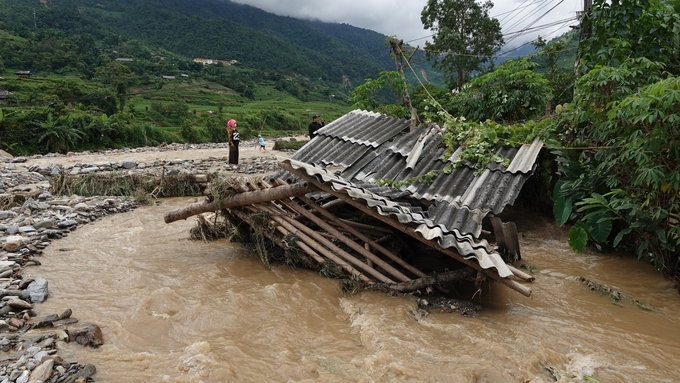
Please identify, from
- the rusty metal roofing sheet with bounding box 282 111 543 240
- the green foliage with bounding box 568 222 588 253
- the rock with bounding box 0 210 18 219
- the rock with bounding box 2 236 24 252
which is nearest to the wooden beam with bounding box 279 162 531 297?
the rusty metal roofing sheet with bounding box 282 111 543 240

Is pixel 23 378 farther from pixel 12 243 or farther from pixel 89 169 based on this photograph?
pixel 89 169

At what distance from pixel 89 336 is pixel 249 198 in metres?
2.69

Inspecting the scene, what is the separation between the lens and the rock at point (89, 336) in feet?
12.9

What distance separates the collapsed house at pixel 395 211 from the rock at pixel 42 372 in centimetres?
310

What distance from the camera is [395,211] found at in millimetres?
4867

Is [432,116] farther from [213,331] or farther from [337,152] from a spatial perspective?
[213,331]

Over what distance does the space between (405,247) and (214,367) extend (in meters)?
3.20

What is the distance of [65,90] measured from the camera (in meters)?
31.0

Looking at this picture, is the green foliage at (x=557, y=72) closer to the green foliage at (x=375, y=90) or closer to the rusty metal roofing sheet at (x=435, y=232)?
the green foliage at (x=375, y=90)

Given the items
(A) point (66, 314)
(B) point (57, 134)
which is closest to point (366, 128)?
(A) point (66, 314)

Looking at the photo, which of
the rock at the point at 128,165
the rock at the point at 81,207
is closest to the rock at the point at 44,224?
the rock at the point at 81,207

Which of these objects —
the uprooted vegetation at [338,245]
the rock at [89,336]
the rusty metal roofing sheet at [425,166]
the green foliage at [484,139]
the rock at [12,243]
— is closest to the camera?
the rock at [89,336]

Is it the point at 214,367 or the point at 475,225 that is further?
the point at 475,225

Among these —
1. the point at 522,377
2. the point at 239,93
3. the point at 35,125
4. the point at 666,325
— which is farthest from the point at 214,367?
the point at 239,93
